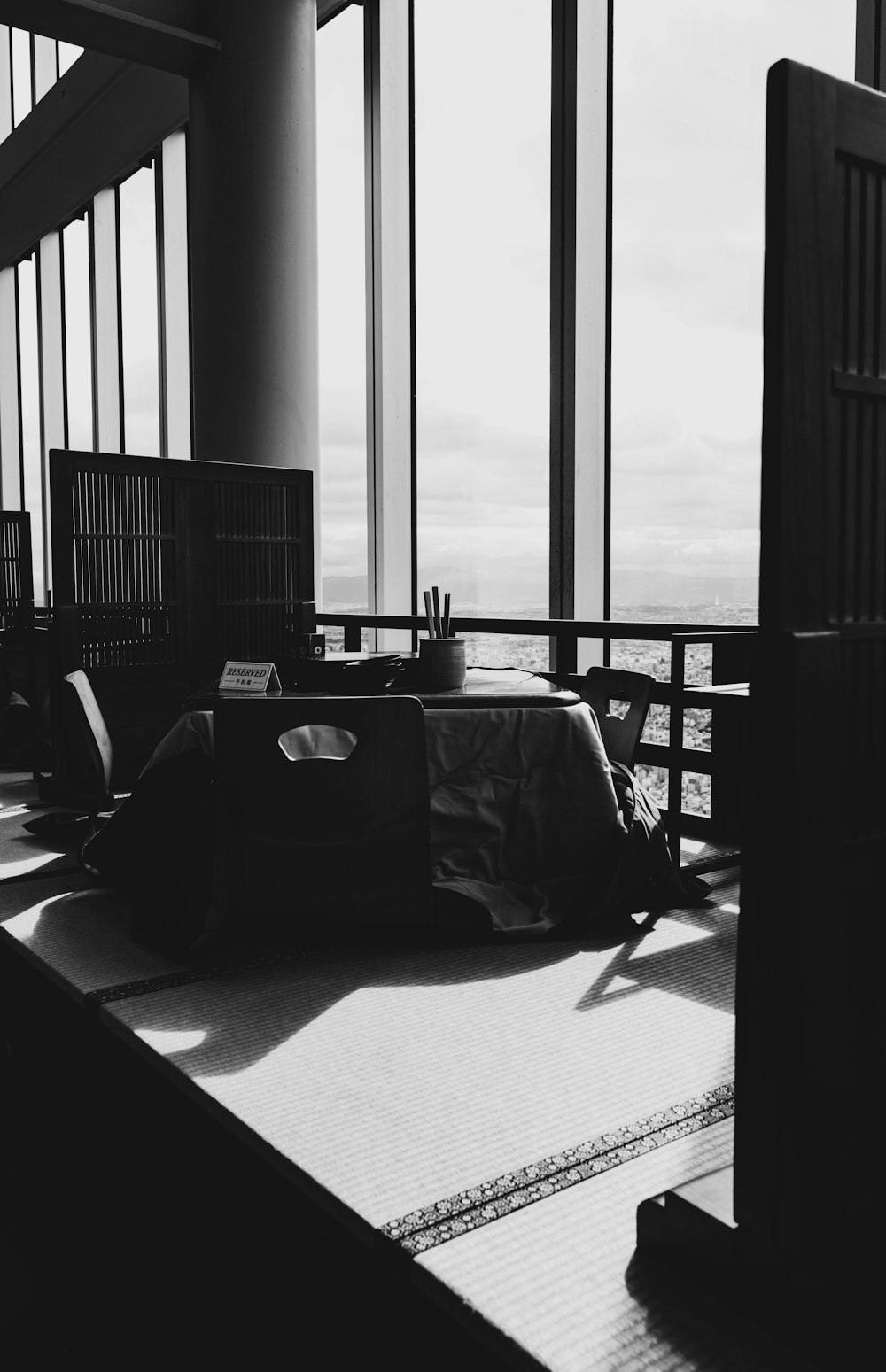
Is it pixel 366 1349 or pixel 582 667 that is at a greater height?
pixel 582 667

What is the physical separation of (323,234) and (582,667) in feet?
Result: 9.65

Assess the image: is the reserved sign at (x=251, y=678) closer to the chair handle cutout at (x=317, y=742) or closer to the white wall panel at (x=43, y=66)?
the chair handle cutout at (x=317, y=742)

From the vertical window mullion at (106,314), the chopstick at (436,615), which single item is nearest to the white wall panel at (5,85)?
the vertical window mullion at (106,314)

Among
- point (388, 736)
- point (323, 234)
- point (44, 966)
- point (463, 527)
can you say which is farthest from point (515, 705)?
point (323, 234)

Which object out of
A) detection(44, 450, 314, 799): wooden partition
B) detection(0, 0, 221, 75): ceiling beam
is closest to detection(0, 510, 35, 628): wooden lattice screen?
detection(44, 450, 314, 799): wooden partition

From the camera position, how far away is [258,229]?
523 centimetres

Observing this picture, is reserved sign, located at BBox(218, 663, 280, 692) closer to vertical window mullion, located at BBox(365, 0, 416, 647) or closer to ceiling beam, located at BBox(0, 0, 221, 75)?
vertical window mullion, located at BBox(365, 0, 416, 647)

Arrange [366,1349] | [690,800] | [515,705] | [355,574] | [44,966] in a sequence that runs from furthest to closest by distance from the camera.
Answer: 1. [355,574]
2. [690,800]
3. [515,705]
4. [44,966]
5. [366,1349]

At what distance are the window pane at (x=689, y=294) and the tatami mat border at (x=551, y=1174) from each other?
93.5 inches

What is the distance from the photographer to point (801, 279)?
1.02 m

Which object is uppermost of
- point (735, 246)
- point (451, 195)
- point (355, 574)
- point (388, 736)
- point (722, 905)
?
point (451, 195)

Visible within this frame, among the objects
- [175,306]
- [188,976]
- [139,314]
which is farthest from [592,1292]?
[139,314]

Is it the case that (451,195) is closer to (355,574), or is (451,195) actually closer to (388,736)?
(355,574)

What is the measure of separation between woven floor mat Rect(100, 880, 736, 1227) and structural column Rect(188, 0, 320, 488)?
3452 millimetres
